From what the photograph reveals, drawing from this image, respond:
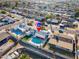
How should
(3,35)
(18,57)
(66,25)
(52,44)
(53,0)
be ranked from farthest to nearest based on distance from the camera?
(53,0) → (66,25) → (3,35) → (52,44) → (18,57)

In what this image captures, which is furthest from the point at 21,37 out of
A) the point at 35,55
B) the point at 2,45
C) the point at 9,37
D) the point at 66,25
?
the point at 66,25

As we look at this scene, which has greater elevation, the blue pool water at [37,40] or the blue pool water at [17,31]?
the blue pool water at [17,31]

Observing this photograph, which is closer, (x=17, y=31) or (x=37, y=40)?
(x=37, y=40)

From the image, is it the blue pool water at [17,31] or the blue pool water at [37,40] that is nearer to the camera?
the blue pool water at [37,40]

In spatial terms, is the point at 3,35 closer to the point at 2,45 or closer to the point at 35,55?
the point at 2,45

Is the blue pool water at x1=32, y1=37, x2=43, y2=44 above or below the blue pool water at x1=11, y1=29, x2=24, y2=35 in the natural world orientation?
below

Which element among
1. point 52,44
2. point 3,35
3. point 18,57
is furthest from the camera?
point 3,35

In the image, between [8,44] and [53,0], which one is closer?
[8,44]

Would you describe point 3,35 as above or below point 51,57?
above

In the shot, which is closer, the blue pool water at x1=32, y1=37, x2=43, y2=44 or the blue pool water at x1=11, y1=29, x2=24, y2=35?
the blue pool water at x1=32, y1=37, x2=43, y2=44

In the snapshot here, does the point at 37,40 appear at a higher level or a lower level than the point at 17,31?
lower

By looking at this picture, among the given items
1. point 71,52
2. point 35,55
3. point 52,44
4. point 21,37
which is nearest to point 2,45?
point 21,37
